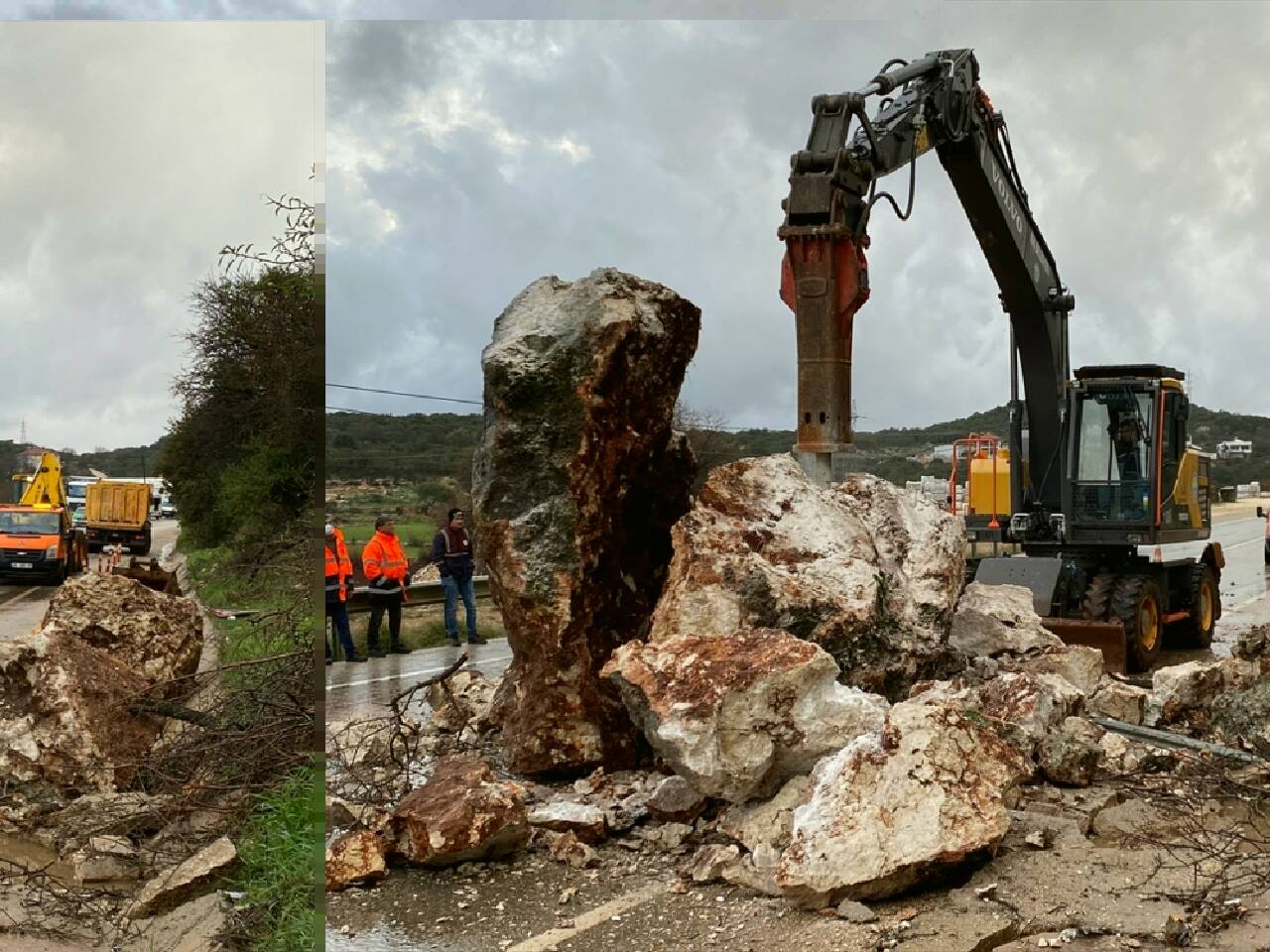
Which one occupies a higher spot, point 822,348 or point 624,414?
point 822,348

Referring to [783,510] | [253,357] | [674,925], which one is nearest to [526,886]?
[674,925]

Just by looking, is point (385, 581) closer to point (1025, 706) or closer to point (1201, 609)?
point (1025, 706)

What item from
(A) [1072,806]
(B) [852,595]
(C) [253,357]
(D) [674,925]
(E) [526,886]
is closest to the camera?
(D) [674,925]

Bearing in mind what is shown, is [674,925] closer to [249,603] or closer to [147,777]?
[147,777]

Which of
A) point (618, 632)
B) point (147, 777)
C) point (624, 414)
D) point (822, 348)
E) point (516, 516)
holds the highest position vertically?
point (822, 348)

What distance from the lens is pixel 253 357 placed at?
47.3 ft

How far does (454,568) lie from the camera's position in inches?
467

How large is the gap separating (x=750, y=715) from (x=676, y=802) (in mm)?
607

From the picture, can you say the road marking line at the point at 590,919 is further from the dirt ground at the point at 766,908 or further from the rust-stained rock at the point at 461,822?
the rust-stained rock at the point at 461,822

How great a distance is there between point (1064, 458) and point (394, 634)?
577cm

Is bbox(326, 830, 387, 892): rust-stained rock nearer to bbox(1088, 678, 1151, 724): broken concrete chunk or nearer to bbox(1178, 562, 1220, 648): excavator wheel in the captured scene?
bbox(1088, 678, 1151, 724): broken concrete chunk

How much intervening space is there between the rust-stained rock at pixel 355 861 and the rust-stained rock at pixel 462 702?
5.01ft

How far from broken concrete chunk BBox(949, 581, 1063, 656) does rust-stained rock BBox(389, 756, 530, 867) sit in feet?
8.82

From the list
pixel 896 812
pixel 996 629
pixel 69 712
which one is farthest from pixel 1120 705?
pixel 69 712
